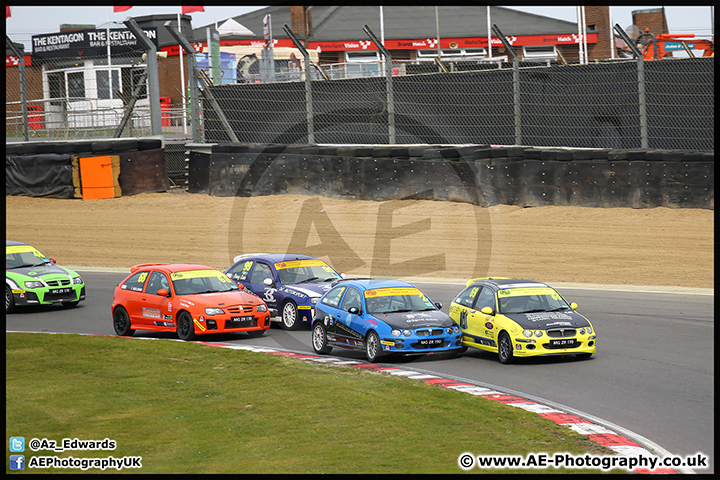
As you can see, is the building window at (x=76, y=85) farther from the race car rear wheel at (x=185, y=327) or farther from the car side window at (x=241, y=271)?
the race car rear wheel at (x=185, y=327)

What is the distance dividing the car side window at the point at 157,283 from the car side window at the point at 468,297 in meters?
5.46

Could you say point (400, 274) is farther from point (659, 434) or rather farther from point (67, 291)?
point (659, 434)

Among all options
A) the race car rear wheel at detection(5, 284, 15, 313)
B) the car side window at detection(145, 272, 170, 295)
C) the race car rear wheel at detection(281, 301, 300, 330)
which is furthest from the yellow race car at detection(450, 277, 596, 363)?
the race car rear wheel at detection(5, 284, 15, 313)

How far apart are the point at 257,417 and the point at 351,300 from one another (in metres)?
5.20

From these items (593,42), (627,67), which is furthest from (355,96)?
(593,42)

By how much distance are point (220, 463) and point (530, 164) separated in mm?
17164

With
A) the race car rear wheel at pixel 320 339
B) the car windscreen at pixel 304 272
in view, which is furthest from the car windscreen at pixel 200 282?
the race car rear wheel at pixel 320 339

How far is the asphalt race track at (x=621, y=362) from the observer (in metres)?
10.2

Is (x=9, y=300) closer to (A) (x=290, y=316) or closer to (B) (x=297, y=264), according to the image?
(B) (x=297, y=264)

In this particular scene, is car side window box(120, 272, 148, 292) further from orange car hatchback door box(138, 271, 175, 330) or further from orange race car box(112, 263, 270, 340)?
orange car hatchback door box(138, 271, 175, 330)

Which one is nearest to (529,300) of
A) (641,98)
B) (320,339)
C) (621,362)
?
(621,362)

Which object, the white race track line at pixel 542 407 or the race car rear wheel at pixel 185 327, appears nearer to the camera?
the white race track line at pixel 542 407

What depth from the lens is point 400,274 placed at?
2195 cm

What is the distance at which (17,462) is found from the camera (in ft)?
25.8
